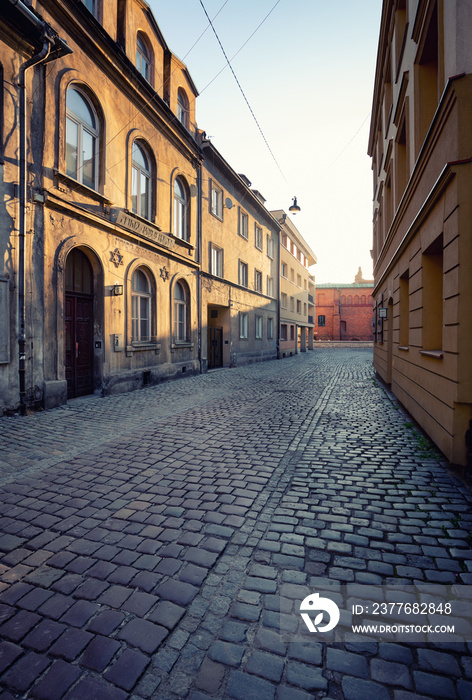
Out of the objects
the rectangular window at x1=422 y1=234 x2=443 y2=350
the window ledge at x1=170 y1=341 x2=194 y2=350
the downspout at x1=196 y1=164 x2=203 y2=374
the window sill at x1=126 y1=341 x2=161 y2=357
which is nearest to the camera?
the rectangular window at x1=422 y1=234 x2=443 y2=350

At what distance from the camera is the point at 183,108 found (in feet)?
48.1

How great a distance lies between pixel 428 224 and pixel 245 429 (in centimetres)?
444

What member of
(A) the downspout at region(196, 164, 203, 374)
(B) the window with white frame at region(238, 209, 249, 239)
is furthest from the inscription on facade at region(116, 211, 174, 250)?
(B) the window with white frame at region(238, 209, 249, 239)

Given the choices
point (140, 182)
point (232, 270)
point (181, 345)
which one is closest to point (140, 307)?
point (181, 345)

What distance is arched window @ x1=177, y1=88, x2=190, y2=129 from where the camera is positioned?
14336mm

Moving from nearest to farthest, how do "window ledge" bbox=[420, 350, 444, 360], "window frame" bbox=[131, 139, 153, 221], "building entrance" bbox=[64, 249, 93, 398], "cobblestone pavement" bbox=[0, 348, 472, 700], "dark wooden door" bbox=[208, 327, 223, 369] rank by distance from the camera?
1. "cobblestone pavement" bbox=[0, 348, 472, 700]
2. "window ledge" bbox=[420, 350, 444, 360]
3. "building entrance" bbox=[64, 249, 93, 398]
4. "window frame" bbox=[131, 139, 153, 221]
5. "dark wooden door" bbox=[208, 327, 223, 369]

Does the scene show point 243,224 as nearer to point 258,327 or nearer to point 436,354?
point 258,327

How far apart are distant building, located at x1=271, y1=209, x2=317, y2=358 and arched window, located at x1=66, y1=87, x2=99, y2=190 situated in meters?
20.8

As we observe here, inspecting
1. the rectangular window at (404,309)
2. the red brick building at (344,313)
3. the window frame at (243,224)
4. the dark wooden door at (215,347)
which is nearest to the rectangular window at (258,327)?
the window frame at (243,224)

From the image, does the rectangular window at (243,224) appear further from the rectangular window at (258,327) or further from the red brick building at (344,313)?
the red brick building at (344,313)

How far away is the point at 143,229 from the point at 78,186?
2.74 metres

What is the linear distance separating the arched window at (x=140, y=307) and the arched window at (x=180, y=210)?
10.3ft

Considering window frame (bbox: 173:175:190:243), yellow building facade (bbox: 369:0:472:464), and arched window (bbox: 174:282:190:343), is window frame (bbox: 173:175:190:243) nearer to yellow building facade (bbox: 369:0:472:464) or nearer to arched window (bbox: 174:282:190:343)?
arched window (bbox: 174:282:190:343)

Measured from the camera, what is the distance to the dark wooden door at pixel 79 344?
9.02 m
